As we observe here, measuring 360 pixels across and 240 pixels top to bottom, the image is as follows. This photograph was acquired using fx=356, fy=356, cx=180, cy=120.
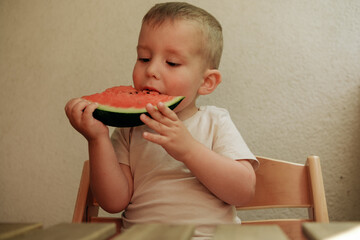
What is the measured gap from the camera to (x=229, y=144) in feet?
3.30

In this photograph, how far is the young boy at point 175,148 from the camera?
909mm

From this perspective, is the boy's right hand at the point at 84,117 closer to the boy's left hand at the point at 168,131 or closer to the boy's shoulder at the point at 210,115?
the boy's left hand at the point at 168,131

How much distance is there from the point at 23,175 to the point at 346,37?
57.1 inches

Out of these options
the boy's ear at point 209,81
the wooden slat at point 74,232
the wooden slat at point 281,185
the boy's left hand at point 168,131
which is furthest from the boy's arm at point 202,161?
the wooden slat at point 74,232

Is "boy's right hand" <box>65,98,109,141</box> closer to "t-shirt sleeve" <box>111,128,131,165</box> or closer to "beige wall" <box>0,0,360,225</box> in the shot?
"t-shirt sleeve" <box>111,128,131,165</box>

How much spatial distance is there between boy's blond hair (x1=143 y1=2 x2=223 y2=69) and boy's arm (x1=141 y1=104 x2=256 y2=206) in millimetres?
297

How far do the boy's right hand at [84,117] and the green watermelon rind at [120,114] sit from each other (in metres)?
0.02

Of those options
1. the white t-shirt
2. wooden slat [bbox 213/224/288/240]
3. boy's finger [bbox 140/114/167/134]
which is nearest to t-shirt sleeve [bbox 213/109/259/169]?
the white t-shirt

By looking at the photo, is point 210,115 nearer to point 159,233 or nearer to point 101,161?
point 101,161

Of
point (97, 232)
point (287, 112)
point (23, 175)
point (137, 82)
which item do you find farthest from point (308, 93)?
point (23, 175)

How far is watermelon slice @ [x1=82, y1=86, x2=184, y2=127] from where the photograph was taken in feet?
2.85

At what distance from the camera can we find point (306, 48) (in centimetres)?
137

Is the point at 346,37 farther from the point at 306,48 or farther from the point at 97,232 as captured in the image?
the point at 97,232

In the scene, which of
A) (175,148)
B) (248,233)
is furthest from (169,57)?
(248,233)
